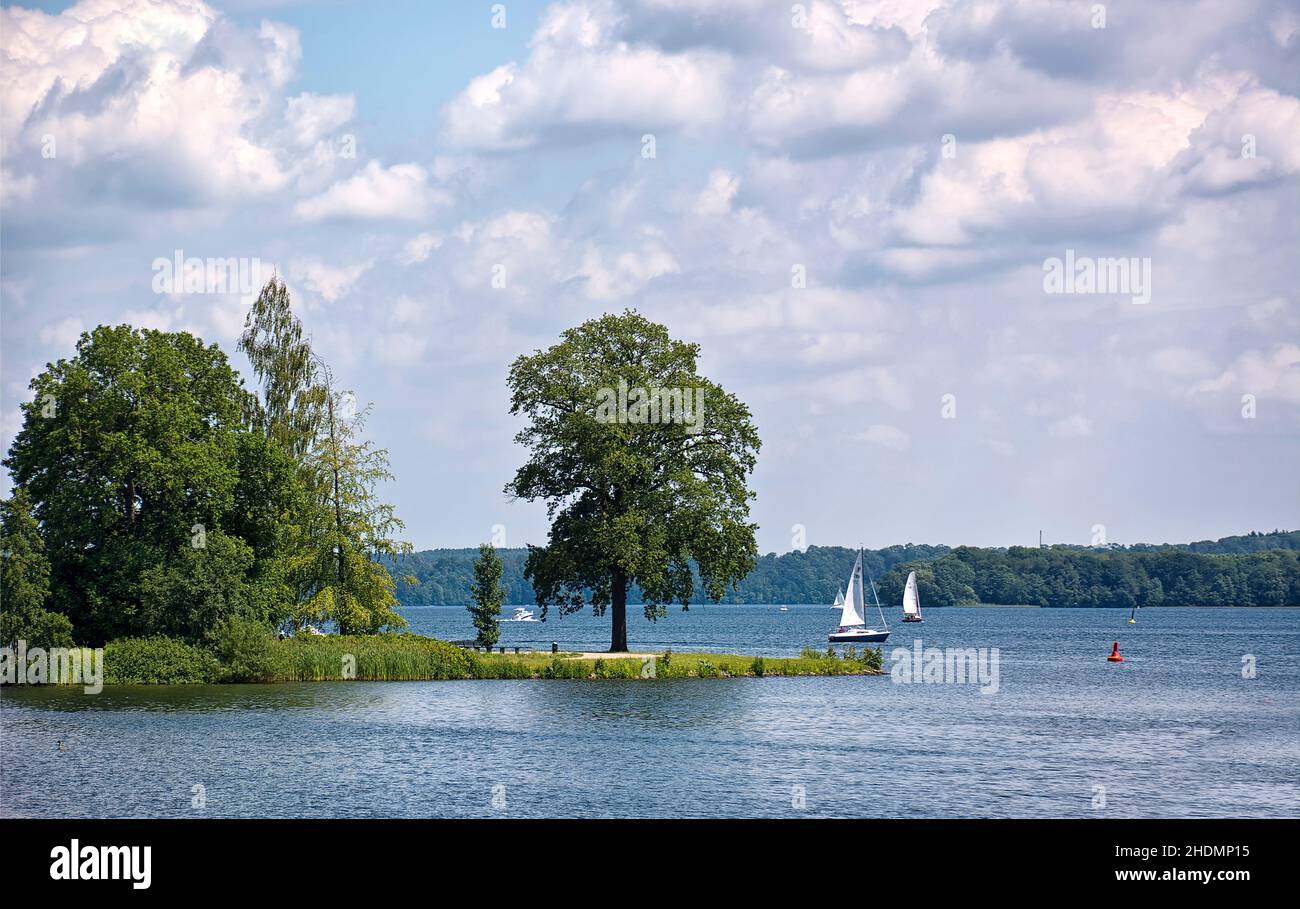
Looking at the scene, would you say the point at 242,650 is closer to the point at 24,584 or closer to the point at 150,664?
→ the point at 150,664

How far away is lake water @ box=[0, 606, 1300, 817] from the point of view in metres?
35.6

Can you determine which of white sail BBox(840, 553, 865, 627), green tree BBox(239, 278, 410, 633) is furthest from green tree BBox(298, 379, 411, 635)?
white sail BBox(840, 553, 865, 627)

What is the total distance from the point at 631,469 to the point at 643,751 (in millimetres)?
27111

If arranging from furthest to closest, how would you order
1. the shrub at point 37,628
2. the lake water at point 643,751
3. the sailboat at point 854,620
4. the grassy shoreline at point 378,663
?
the sailboat at point 854,620, the grassy shoreline at point 378,663, the shrub at point 37,628, the lake water at point 643,751

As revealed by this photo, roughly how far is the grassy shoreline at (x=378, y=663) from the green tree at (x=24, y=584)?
263 centimetres

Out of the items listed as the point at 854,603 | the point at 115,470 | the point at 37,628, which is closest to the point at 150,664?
the point at 37,628

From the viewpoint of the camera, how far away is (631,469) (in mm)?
70062

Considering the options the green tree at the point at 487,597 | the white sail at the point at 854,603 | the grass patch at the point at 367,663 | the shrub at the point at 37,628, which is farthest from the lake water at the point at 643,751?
the white sail at the point at 854,603

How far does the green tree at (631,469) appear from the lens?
233 ft

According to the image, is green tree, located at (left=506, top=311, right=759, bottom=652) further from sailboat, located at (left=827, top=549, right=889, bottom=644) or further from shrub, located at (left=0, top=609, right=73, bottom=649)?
sailboat, located at (left=827, top=549, right=889, bottom=644)

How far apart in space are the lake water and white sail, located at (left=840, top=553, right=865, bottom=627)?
4961 centimetres

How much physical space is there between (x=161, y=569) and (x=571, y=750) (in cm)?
2851

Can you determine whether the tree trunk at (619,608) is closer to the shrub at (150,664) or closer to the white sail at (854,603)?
the shrub at (150,664)
